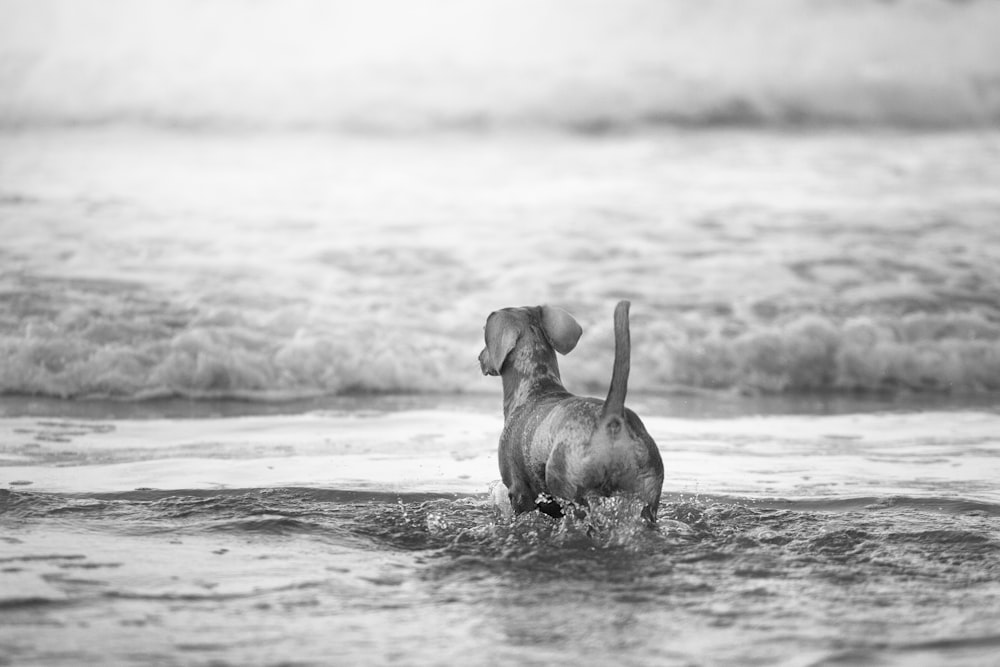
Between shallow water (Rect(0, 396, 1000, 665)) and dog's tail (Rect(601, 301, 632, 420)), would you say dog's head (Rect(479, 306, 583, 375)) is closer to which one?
shallow water (Rect(0, 396, 1000, 665))

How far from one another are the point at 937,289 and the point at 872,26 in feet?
13.4

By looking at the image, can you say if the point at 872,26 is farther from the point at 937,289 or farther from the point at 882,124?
the point at 937,289

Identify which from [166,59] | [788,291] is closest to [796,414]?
[788,291]

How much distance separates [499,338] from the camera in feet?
18.7

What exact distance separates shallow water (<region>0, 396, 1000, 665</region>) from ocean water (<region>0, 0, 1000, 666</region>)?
3 cm

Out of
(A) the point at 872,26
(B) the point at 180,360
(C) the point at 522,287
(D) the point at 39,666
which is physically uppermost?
(A) the point at 872,26

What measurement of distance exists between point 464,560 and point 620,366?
3.15ft

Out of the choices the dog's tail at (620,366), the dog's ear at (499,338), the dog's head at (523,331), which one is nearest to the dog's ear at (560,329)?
the dog's head at (523,331)

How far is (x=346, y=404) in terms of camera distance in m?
10.3

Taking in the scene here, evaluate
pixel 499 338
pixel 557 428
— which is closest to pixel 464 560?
pixel 557 428

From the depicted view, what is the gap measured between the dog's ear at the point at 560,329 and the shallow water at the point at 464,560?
33.6 inches

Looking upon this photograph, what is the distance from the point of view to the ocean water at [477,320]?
413cm

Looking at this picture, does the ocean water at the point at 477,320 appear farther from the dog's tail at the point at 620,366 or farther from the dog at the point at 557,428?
the dog's tail at the point at 620,366

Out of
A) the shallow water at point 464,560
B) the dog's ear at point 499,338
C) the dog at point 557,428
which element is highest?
the dog's ear at point 499,338
